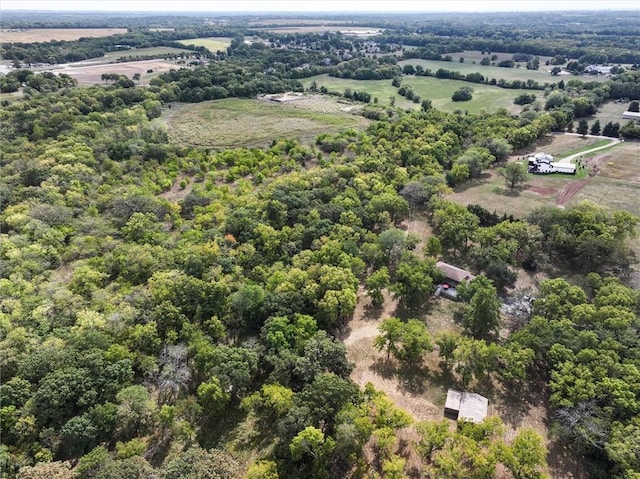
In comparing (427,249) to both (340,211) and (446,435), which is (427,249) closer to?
(340,211)

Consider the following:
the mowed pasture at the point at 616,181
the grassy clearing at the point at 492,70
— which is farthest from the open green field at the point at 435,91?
the mowed pasture at the point at 616,181

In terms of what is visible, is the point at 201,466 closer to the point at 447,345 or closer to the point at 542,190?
the point at 447,345

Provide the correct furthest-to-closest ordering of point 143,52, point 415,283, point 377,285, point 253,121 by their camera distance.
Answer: point 143,52 → point 253,121 → point 377,285 → point 415,283

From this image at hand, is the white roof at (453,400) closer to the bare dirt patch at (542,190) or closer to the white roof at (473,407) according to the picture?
the white roof at (473,407)

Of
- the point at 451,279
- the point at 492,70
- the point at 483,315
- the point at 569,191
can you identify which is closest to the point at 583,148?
the point at 569,191

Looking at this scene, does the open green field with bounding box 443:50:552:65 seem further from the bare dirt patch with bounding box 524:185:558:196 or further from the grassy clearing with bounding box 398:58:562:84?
the bare dirt patch with bounding box 524:185:558:196

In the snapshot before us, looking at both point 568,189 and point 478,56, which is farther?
point 478,56

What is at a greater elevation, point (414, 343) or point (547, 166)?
point (547, 166)
